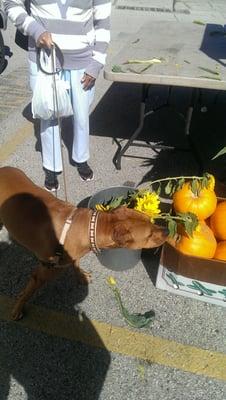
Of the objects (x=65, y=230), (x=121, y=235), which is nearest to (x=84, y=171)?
(x=65, y=230)

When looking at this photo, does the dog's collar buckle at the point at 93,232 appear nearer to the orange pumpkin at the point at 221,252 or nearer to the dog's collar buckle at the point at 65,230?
the dog's collar buckle at the point at 65,230

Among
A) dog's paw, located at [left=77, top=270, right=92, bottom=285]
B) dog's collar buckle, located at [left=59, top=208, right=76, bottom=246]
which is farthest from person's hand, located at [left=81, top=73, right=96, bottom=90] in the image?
dog's paw, located at [left=77, top=270, right=92, bottom=285]

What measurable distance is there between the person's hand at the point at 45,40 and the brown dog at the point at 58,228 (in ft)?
3.28

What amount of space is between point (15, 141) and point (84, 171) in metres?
1.21

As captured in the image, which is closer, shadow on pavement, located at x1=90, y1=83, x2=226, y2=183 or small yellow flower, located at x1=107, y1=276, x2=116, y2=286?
small yellow flower, located at x1=107, y1=276, x2=116, y2=286

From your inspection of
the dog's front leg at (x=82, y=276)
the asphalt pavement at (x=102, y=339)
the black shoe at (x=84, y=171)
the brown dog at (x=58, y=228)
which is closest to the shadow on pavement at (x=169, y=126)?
the asphalt pavement at (x=102, y=339)

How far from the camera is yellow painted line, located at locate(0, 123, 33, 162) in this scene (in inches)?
166

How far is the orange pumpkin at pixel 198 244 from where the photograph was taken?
2.30 metres

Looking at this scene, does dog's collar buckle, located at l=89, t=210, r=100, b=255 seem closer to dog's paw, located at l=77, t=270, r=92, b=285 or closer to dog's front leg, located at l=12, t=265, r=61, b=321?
dog's front leg, located at l=12, t=265, r=61, b=321

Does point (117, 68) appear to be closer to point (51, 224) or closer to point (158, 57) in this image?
point (158, 57)

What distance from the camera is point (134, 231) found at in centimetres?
196

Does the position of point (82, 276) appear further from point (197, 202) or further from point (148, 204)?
point (197, 202)

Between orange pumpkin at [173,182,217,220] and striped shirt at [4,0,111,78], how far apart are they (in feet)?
4.23

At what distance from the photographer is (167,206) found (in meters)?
3.14
